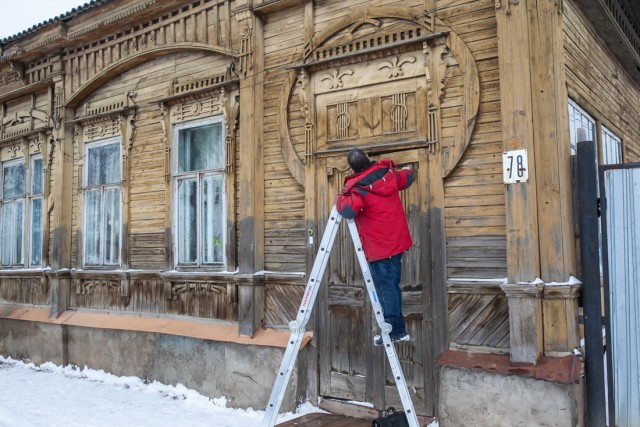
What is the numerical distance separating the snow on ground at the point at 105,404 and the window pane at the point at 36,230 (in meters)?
2.33

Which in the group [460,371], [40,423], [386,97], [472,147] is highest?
[386,97]

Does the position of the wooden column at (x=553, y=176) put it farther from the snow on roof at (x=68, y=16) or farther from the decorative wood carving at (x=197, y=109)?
the snow on roof at (x=68, y=16)

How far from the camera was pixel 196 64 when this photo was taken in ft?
24.0

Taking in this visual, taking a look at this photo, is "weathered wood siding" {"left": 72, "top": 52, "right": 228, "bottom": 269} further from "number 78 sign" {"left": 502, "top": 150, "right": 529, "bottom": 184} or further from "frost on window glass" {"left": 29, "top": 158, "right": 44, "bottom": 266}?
"number 78 sign" {"left": 502, "top": 150, "right": 529, "bottom": 184}

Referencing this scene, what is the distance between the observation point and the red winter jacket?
166 inches

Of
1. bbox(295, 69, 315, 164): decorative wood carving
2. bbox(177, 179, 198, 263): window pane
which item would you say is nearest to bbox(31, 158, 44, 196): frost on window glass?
bbox(177, 179, 198, 263): window pane

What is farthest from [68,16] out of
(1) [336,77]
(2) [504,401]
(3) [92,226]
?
(2) [504,401]

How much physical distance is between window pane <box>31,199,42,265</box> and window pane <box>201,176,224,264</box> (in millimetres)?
4229

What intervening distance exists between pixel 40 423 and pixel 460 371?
4.36 metres

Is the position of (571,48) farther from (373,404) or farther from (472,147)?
(373,404)

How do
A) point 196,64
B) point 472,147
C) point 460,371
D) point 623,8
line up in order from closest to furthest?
1. point 460,371
2. point 472,147
3. point 623,8
4. point 196,64

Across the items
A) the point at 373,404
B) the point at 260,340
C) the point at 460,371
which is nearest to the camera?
the point at 460,371

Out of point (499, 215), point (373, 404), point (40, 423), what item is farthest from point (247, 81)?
point (40, 423)

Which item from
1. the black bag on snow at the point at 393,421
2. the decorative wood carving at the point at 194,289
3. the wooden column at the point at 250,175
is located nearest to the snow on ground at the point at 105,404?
the wooden column at the point at 250,175
